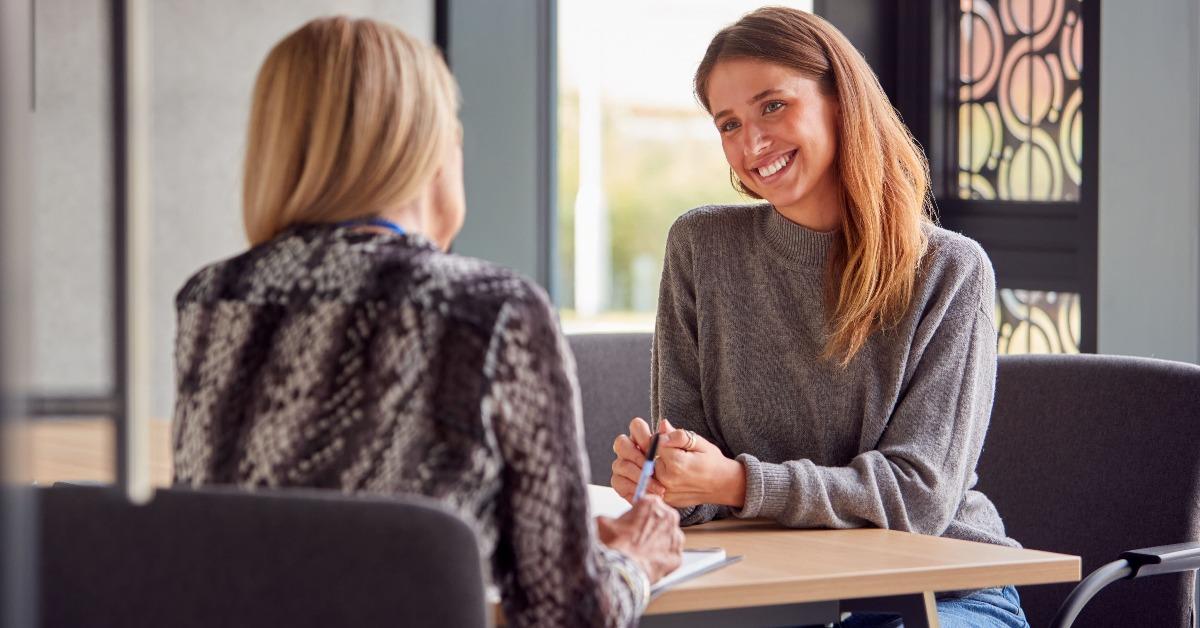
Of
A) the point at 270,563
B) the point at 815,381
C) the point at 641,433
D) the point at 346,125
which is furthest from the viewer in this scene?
the point at 815,381

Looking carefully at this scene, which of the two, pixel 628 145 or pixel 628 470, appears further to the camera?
pixel 628 145

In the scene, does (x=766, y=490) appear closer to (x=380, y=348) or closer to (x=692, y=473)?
(x=692, y=473)

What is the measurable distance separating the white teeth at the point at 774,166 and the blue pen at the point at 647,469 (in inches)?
18.1

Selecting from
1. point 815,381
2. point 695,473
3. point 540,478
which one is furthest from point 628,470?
point 540,478

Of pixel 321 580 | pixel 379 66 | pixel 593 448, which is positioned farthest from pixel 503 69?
pixel 321 580

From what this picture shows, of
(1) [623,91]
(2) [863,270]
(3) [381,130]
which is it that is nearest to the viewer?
(3) [381,130]

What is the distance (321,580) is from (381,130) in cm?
47

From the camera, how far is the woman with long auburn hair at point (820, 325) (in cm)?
176

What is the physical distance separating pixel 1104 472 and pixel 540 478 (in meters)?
1.24

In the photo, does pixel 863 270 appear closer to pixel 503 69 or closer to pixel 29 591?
pixel 29 591

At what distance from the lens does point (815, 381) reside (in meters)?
1.91

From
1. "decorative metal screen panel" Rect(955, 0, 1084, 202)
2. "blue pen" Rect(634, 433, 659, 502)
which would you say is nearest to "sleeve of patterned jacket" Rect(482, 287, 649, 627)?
"blue pen" Rect(634, 433, 659, 502)

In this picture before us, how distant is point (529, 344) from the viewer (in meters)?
1.19

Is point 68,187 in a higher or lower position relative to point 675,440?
higher
